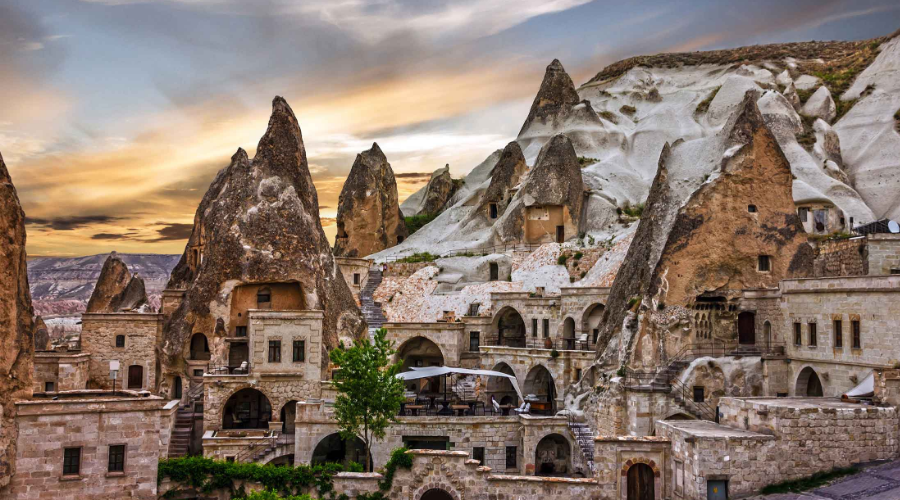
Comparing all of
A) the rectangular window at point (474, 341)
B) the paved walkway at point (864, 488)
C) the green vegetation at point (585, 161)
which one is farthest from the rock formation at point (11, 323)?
the green vegetation at point (585, 161)

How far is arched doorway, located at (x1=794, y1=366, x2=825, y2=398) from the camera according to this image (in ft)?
127

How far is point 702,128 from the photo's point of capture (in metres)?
86.8

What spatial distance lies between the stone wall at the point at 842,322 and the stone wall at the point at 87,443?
1064 inches

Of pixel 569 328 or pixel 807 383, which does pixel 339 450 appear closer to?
pixel 569 328

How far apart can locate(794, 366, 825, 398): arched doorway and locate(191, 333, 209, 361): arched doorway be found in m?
32.0

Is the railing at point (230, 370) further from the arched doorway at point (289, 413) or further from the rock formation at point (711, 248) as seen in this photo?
the rock formation at point (711, 248)

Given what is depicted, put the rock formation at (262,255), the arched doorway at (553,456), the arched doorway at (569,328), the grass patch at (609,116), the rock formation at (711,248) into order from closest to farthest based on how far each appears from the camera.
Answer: the arched doorway at (553,456), the rock formation at (711,248), the rock formation at (262,255), the arched doorway at (569,328), the grass patch at (609,116)

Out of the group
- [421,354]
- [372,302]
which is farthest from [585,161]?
[421,354]

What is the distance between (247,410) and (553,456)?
16172 millimetres

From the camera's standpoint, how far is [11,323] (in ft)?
97.1

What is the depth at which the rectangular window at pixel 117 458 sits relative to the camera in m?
30.5

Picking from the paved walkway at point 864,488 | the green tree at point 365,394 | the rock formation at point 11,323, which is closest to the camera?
the paved walkway at point 864,488

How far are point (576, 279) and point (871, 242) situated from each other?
19.3 m

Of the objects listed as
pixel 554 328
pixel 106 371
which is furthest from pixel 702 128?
pixel 106 371
